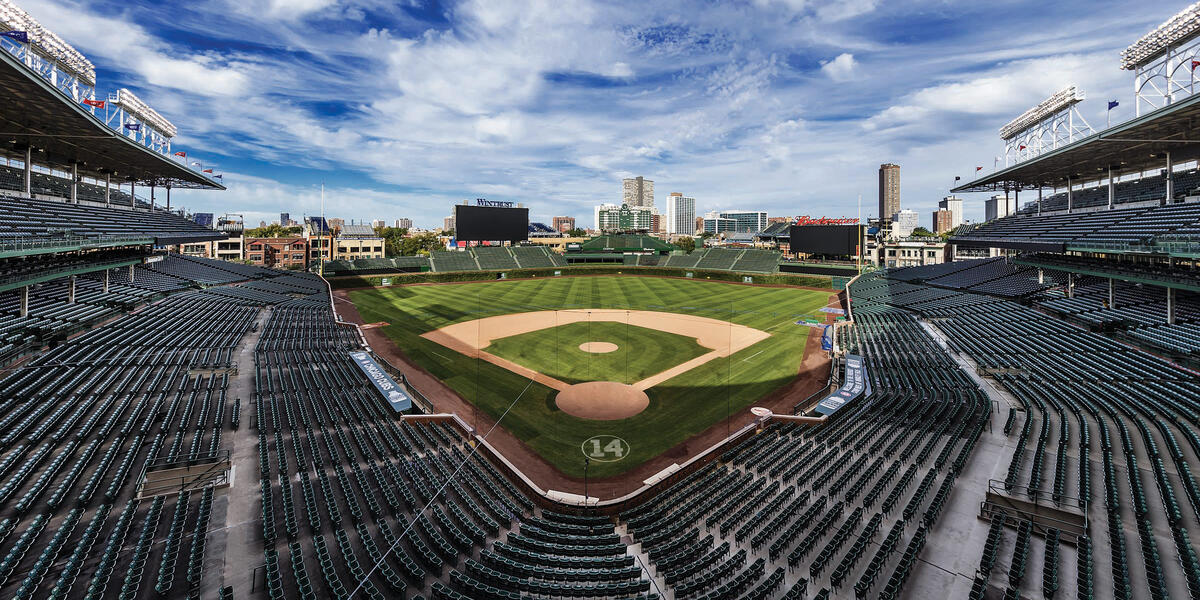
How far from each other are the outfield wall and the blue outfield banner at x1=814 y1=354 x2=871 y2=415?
1784 inches

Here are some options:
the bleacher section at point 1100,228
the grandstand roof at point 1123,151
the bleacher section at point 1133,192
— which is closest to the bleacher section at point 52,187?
the grandstand roof at point 1123,151

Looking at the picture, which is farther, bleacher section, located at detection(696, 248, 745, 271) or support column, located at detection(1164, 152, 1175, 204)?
bleacher section, located at detection(696, 248, 745, 271)

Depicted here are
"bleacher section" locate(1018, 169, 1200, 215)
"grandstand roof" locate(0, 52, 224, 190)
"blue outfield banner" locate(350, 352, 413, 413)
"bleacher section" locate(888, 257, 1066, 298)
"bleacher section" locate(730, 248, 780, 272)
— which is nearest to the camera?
"blue outfield banner" locate(350, 352, 413, 413)

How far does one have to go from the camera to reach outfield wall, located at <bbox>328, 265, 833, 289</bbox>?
67438 mm

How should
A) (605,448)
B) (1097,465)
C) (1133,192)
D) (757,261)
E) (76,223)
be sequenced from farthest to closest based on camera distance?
(757,261) < (1133,192) < (76,223) < (605,448) < (1097,465)

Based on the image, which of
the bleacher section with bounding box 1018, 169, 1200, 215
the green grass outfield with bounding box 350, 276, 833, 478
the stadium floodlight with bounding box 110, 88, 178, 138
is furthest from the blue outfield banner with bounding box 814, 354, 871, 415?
the stadium floodlight with bounding box 110, 88, 178, 138

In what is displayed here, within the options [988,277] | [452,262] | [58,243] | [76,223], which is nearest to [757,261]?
[988,277]

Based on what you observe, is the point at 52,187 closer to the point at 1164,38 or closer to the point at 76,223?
the point at 76,223

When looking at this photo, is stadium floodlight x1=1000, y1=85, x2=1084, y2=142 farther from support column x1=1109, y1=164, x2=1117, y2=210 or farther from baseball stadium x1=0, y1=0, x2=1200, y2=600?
support column x1=1109, y1=164, x2=1117, y2=210

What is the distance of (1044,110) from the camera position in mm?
42219

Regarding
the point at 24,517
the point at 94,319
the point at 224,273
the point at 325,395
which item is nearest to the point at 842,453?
the point at 325,395

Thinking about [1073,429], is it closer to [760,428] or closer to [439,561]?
[760,428]

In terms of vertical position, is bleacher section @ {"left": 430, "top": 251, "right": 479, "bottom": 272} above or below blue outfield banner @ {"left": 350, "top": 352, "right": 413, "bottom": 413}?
above

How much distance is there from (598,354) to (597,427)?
11.8 metres
